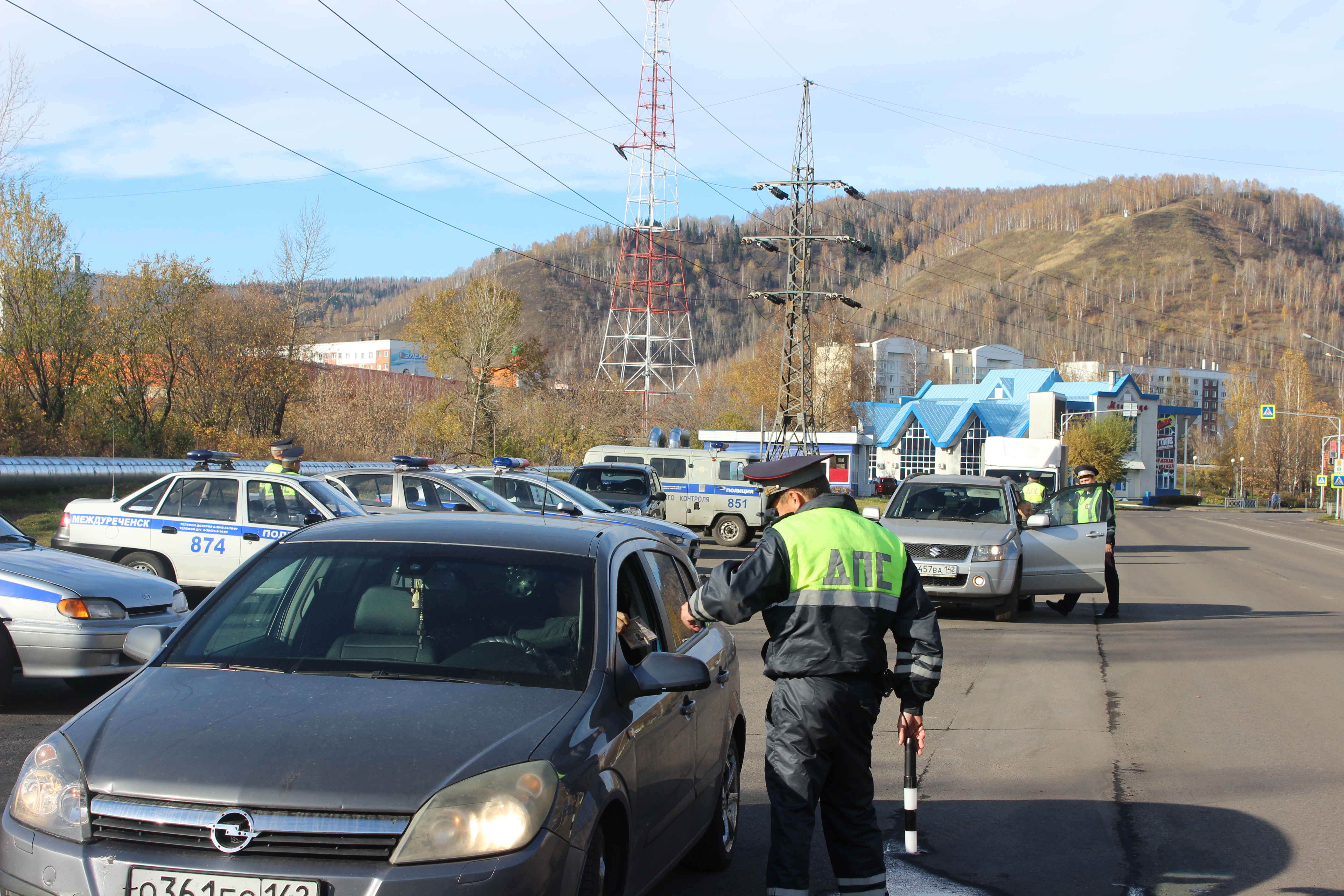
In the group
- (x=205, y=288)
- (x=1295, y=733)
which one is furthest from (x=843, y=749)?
(x=205, y=288)

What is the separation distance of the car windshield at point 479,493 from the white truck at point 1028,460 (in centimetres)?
2030

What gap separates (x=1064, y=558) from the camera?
14.0 m

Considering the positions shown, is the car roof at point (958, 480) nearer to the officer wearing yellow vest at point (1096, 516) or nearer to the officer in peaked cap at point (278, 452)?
the officer wearing yellow vest at point (1096, 516)

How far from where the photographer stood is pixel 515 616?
383cm

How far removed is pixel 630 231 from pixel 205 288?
102 ft

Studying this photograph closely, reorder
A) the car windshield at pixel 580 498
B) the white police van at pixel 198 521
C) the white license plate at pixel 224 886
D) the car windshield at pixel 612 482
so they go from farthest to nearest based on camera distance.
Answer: the car windshield at pixel 612 482
the car windshield at pixel 580 498
the white police van at pixel 198 521
the white license plate at pixel 224 886

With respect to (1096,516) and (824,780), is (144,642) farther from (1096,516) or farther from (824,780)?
(1096,516)

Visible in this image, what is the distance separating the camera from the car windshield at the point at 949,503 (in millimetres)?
14844

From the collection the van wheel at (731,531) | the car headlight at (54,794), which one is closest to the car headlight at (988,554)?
the car headlight at (54,794)

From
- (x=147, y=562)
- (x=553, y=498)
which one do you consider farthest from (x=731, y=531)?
(x=147, y=562)

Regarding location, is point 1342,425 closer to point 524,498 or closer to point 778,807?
point 524,498

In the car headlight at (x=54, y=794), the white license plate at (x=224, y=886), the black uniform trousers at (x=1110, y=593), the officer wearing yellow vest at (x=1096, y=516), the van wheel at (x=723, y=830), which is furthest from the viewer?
the officer wearing yellow vest at (x=1096, y=516)

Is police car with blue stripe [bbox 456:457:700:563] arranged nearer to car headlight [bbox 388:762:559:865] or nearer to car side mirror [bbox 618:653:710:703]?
car side mirror [bbox 618:653:710:703]

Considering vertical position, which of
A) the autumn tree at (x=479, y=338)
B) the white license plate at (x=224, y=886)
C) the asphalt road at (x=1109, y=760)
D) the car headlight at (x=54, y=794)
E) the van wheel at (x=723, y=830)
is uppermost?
the autumn tree at (x=479, y=338)
